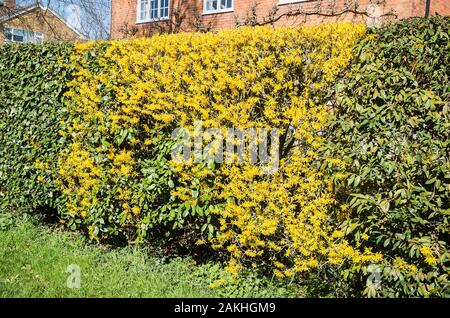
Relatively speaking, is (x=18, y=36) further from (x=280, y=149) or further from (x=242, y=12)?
(x=280, y=149)

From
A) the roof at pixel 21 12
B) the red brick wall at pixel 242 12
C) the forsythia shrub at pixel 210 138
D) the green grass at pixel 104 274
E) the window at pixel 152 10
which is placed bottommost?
the green grass at pixel 104 274

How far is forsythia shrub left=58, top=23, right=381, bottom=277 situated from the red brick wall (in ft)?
16.0

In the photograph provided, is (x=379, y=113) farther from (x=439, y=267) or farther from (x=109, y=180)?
(x=109, y=180)

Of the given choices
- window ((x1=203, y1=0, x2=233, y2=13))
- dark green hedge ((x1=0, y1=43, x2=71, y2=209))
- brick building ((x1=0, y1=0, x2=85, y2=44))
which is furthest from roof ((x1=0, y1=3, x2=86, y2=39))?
dark green hedge ((x1=0, y1=43, x2=71, y2=209))

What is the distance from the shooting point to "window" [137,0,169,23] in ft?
51.9

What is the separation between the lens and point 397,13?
→ 10297 millimetres

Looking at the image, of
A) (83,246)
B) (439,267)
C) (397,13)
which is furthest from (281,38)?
(397,13)

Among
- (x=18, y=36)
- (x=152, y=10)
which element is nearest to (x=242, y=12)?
(x=152, y=10)

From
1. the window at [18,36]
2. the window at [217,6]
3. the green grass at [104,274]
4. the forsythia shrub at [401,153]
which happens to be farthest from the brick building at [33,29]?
the forsythia shrub at [401,153]

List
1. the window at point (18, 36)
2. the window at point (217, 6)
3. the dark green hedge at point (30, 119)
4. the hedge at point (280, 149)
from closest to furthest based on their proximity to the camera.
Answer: the hedge at point (280, 149) < the dark green hedge at point (30, 119) < the window at point (217, 6) < the window at point (18, 36)

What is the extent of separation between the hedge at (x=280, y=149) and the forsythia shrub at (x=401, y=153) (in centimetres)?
1

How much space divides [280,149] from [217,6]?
11.2 metres

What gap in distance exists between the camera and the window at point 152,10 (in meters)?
15.8

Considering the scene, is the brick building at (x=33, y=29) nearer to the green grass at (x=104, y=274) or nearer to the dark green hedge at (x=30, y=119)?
the dark green hedge at (x=30, y=119)
